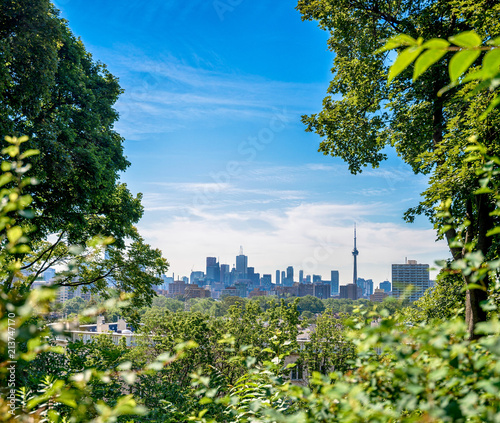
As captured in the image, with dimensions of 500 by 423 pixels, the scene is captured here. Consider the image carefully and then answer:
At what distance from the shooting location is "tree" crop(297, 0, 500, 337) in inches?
202

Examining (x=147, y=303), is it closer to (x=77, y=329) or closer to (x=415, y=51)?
(x=77, y=329)

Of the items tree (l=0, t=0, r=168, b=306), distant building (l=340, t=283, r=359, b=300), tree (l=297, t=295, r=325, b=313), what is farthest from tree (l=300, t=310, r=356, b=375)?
distant building (l=340, t=283, r=359, b=300)

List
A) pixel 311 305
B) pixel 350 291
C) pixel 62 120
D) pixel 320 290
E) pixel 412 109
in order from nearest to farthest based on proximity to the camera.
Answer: pixel 412 109 → pixel 62 120 → pixel 311 305 → pixel 350 291 → pixel 320 290

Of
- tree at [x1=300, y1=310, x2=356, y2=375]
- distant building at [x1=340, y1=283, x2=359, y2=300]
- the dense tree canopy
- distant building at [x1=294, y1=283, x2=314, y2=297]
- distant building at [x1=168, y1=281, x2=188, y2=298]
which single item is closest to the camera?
the dense tree canopy

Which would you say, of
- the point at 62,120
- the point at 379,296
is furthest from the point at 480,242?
the point at 379,296

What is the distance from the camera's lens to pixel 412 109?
7.23 m

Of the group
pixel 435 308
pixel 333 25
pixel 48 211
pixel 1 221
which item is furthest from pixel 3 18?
pixel 435 308

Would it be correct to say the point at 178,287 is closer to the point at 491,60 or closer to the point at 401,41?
the point at 401,41

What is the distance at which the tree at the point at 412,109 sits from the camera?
513 cm

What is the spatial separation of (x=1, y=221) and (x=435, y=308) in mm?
12570

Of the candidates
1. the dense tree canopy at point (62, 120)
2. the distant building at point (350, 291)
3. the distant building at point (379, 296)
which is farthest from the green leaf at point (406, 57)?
the distant building at point (350, 291)

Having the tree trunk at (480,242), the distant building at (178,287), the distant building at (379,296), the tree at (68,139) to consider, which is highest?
the tree at (68,139)

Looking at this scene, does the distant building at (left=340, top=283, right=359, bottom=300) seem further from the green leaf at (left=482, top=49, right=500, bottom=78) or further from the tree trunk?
the green leaf at (left=482, top=49, right=500, bottom=78)

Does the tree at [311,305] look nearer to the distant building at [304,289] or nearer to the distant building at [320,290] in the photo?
the distant building at [304,289]
